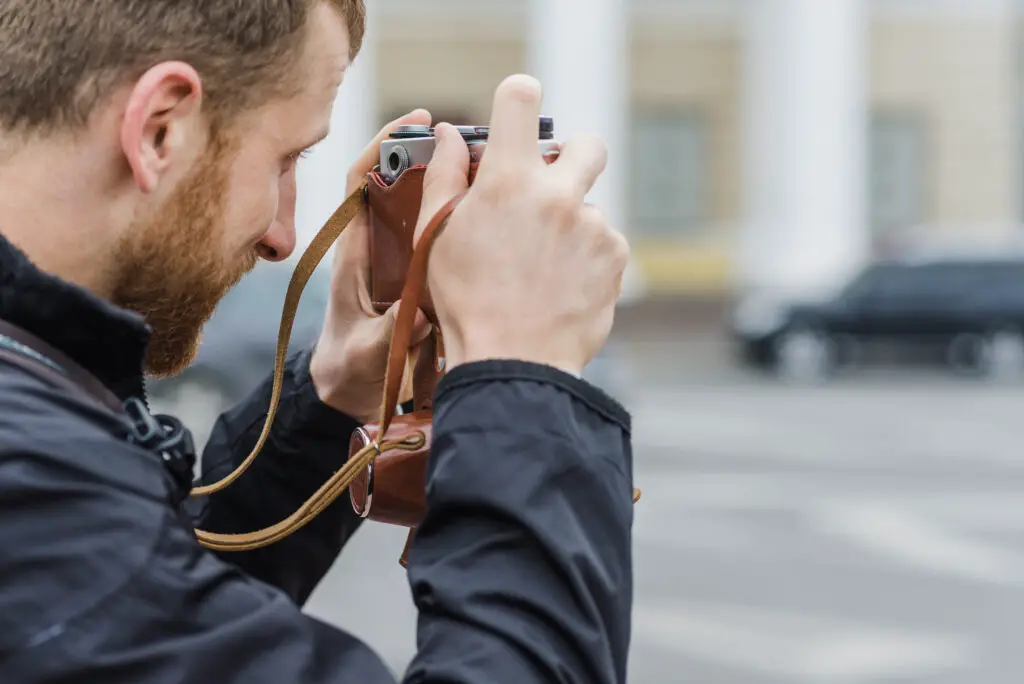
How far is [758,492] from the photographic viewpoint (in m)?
8.68

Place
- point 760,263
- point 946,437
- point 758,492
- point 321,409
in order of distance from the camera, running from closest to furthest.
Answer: point 321,409 → point 758,492 → point 946,437 → point 760,263

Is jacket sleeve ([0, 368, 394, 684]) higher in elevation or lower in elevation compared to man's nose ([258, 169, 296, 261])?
lower

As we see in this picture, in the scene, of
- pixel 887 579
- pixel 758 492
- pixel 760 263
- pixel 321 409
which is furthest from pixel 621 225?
pixel 321 409

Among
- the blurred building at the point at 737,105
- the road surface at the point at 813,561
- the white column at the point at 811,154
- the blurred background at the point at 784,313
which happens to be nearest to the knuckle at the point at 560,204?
the blurred background at the point at 784,313

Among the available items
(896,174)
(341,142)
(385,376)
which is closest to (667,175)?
(896,174)

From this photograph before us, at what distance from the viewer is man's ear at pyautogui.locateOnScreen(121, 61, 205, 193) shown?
100 cm

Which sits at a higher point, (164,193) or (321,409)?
(164,193)

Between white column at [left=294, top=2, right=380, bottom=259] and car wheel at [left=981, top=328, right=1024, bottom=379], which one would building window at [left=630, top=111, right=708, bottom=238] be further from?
car wheel at [left=981, top=328, right=1024, bottom=379]

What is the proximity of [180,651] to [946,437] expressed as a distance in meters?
10.8

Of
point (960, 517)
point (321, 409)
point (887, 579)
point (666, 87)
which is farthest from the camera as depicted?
point (666, 87)

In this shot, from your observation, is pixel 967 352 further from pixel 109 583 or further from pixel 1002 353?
pixel 109 583

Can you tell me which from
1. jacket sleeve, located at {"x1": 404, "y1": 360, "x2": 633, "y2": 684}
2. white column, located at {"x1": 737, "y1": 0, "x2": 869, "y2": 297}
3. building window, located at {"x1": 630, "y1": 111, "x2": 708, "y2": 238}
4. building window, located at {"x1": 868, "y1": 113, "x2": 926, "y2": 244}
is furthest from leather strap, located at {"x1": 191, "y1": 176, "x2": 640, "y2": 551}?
building window, located at {"x1": 868, "y1": 113, "x2": 926, "y2": 244}

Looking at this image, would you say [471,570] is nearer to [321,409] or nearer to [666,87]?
[321,409]

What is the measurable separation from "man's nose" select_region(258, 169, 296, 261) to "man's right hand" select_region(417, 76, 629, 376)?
0.18 metres
